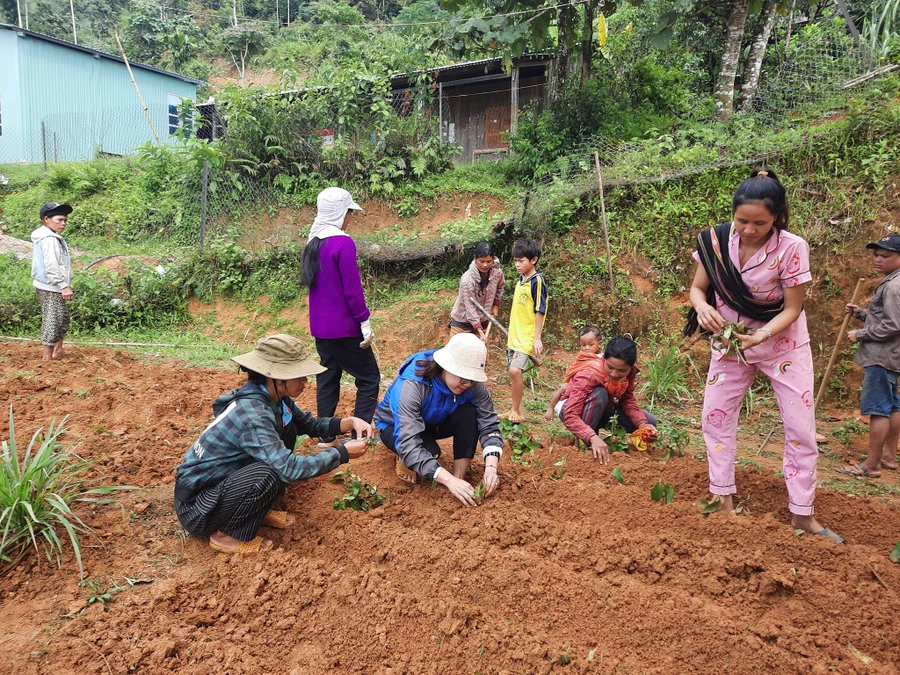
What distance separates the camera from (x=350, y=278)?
3.94 meters

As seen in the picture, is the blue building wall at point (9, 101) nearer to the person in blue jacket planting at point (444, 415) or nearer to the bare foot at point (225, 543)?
the person in blue jacket planting at point (444, 415)

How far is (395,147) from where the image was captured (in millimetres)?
11594

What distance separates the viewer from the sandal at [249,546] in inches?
109

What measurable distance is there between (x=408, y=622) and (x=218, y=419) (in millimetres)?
1260

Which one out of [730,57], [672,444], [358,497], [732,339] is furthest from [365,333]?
[730,57]

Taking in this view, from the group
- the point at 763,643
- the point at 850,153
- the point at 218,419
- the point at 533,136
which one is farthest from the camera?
the point at 533,136

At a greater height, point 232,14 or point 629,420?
point 232,14

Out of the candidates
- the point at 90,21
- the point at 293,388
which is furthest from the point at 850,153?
the point at 90,21

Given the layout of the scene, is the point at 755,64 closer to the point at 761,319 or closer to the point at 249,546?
the point at 761,319

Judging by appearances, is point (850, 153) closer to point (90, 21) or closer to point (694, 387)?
point (694, 387)

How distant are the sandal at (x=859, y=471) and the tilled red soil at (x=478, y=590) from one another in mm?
885

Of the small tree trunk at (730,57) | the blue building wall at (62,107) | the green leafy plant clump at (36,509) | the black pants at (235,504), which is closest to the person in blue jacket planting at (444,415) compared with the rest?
the black pants at (235,504)

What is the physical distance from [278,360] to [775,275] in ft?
7.88

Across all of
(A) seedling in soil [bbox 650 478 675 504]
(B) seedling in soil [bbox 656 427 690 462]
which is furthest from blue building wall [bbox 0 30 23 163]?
(A) seedling in soil [bbox 650 478 675 504]
